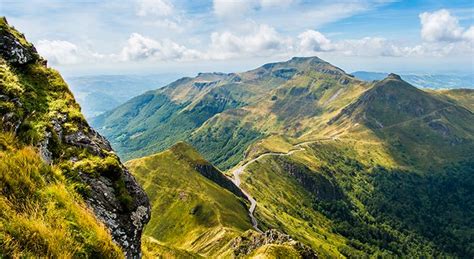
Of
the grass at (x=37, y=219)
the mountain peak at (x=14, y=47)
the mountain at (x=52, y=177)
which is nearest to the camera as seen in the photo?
the grass at (x=37, y=219)

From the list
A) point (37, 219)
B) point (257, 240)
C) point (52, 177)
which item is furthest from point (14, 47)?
point (257, 240)

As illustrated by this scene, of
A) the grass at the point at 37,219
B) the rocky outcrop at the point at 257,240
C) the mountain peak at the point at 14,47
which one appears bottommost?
the rocky outcrop at the point at 257,240

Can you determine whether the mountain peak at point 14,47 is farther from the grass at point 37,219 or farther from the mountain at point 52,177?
the grass at point 37,219

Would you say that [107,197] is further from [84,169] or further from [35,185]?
[35,185]

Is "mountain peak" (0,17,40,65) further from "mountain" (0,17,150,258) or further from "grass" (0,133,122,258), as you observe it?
"grass" (0,133,122,258)

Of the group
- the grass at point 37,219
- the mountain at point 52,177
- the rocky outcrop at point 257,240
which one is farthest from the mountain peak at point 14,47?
the rocky outcrop at point 257,240

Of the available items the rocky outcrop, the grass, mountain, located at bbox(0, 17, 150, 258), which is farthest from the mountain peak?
the rocky outcrop

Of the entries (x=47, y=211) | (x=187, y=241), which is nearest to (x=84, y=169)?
(x=47, y=211)

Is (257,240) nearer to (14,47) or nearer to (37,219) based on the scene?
(14,47)
